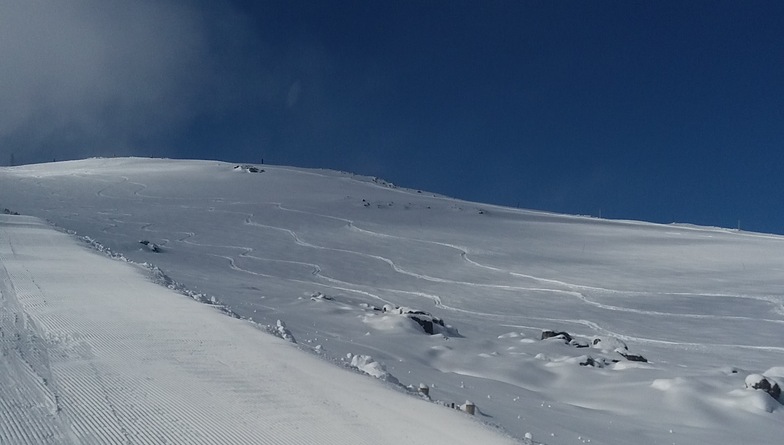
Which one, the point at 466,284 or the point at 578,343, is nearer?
the point at 578,343

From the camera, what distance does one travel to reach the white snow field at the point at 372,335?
16.5 ft

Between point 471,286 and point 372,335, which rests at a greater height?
point 471,286

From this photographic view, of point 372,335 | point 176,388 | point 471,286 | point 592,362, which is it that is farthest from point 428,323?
point 471,286

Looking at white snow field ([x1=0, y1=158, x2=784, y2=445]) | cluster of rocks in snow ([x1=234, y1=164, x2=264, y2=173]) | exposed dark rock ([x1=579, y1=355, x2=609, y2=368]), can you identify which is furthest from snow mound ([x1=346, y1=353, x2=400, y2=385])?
cluster of rocks in snow ([x1=234, y1=164, x2=264, y2=173])

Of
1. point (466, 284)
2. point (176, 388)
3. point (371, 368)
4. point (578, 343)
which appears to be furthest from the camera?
point (466, 284)

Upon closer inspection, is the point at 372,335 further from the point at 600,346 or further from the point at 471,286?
the point at 471,286

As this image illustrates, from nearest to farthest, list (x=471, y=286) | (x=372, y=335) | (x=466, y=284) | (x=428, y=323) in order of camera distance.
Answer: (x=372, y=335)
(x=428, y=323)
(x=471, y=286)
(x=466, y=284)

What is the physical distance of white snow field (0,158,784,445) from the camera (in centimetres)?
503

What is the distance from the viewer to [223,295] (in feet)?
45.0

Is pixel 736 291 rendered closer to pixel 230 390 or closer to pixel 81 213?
pixel 230 390

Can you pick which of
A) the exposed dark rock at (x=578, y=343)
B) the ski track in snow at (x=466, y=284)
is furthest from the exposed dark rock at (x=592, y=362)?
the ski track in snow at (x=466, y=284)

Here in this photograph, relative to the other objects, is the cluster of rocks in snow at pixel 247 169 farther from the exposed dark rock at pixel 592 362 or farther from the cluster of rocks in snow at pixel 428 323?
the exposed dark rock at pixel 592 362

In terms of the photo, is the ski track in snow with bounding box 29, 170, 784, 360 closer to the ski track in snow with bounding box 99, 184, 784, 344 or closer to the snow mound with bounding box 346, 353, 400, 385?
the ski track in snow with bounding box 99, 184, 784, 344

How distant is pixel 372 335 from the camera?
1114cm
